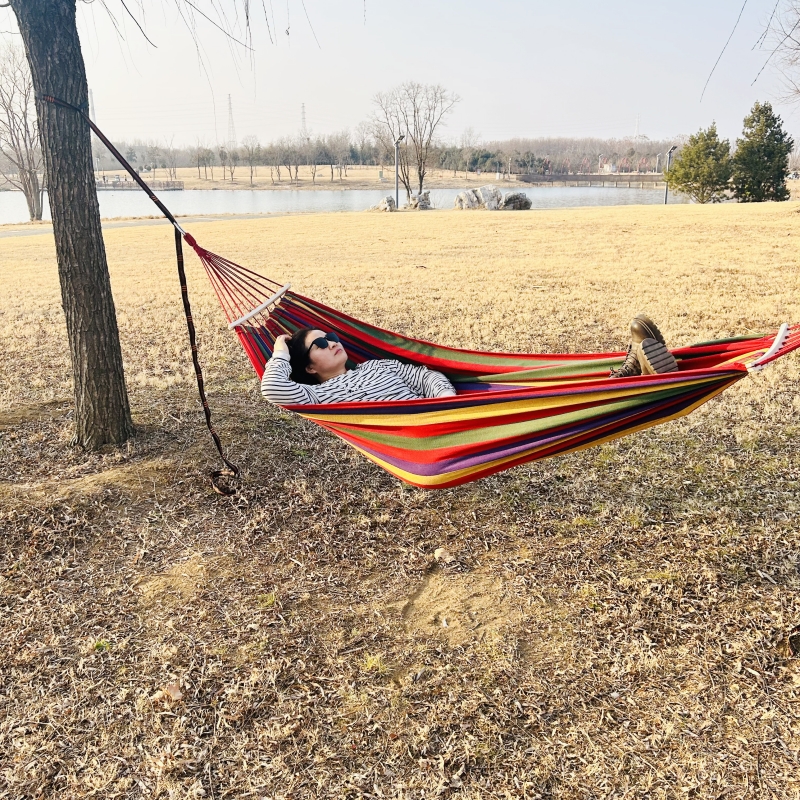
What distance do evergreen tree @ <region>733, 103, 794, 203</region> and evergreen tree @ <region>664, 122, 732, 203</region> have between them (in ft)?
1.16

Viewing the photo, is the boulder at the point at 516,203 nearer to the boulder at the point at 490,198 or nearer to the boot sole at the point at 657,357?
the boulder at the point at 490,198

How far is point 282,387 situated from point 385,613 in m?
0.85

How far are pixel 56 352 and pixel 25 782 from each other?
3588 mm

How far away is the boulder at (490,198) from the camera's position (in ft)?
70.4

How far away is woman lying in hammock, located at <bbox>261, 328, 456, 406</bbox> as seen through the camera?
8.25 feet

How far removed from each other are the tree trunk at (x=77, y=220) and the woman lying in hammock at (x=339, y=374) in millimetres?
700

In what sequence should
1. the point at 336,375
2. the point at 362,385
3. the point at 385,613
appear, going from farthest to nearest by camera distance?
the point at 336,375 < the point at 362,385 < the point at 385,613

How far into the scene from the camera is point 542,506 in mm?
2412

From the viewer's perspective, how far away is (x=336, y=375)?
2686 mm

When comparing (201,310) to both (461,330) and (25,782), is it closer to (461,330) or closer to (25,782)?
(461,330)

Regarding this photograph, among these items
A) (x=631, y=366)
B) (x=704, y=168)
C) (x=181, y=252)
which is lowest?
(x=631, y=366)

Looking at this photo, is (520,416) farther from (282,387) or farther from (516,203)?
(516,203)

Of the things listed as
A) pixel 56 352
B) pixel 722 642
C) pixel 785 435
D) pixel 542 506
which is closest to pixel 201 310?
pixel 56 352

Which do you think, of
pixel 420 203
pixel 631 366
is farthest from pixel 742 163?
pixel 631 366
